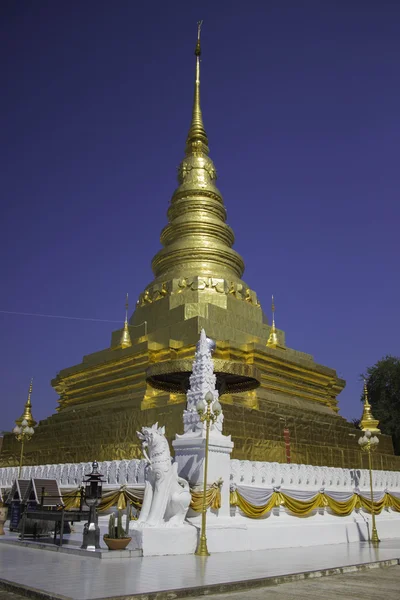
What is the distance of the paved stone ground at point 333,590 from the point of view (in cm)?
613

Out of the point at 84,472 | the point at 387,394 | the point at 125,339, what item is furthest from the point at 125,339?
the point at 387,394

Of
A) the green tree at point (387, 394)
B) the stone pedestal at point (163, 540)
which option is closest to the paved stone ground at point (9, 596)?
the stone pedestal at point (163, 540)

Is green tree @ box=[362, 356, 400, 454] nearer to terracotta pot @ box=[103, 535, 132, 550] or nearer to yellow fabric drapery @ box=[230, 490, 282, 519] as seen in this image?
yellow fabric drapery @ box=[230, 490, 282, 519]

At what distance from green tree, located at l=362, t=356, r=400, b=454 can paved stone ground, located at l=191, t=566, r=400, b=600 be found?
89.3 ft

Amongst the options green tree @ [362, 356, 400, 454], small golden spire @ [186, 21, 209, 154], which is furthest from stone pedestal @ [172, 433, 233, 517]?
green tree @ [362, 356, 400, 454]

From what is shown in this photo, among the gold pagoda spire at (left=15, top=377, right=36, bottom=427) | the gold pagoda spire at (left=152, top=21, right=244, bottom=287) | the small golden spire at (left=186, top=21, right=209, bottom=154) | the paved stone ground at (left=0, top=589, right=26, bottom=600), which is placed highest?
the small golden spire at (left=186, top=21, right=209, bottom=154)

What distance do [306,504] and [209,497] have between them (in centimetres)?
339

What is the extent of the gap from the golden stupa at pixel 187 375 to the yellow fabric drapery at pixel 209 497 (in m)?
4.38

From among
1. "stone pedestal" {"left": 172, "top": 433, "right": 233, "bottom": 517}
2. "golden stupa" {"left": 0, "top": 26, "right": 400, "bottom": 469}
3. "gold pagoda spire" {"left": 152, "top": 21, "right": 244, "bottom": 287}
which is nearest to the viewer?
"stone pedestal" {"left": 172, "top": 433, "right": 233, "bottom": 517}

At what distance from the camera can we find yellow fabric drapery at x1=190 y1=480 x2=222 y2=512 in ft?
33.8

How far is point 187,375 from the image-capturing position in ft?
47.8

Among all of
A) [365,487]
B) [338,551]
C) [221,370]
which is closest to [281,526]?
[338,551]

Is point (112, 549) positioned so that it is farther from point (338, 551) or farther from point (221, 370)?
point (221, 370)

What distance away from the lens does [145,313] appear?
24.5m
